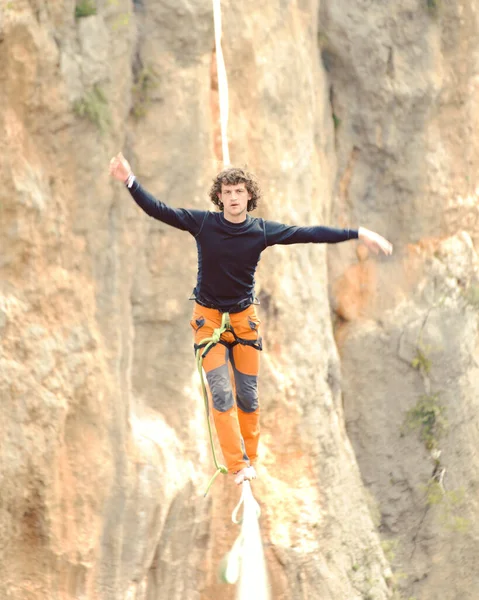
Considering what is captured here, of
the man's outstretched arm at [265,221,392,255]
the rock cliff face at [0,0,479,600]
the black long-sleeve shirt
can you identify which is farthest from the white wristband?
the rock cliff face at [0,0,479,600]

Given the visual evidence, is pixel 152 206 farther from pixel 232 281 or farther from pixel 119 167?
pixel 232 281

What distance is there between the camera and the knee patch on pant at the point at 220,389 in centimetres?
746

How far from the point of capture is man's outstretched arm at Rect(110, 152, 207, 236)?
667 cm

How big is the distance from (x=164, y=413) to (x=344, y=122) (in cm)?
516

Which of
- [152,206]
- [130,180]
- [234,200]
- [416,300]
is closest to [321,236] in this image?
[234,200]

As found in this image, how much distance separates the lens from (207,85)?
38.0ft

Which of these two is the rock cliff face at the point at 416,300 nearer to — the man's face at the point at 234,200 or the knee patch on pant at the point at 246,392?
the knee patch on pant at the point at 246,392

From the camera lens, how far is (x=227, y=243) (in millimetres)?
7297

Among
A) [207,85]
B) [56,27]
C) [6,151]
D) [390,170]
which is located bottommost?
[6,151]

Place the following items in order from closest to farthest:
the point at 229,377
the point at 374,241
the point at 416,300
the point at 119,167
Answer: the point at 119,167, the point at 374,241, the point at 229,377, the point at 416,300

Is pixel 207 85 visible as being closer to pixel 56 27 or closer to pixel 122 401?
pixel 56 27

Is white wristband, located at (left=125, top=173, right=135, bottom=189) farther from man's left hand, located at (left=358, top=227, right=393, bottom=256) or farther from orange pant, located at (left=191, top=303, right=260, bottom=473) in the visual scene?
man's left hand, located at (left=358, top=227, right=393, bottom=256)

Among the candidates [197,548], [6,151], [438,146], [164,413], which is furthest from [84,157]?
[438,146]

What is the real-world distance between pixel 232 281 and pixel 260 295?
5.29 metres
